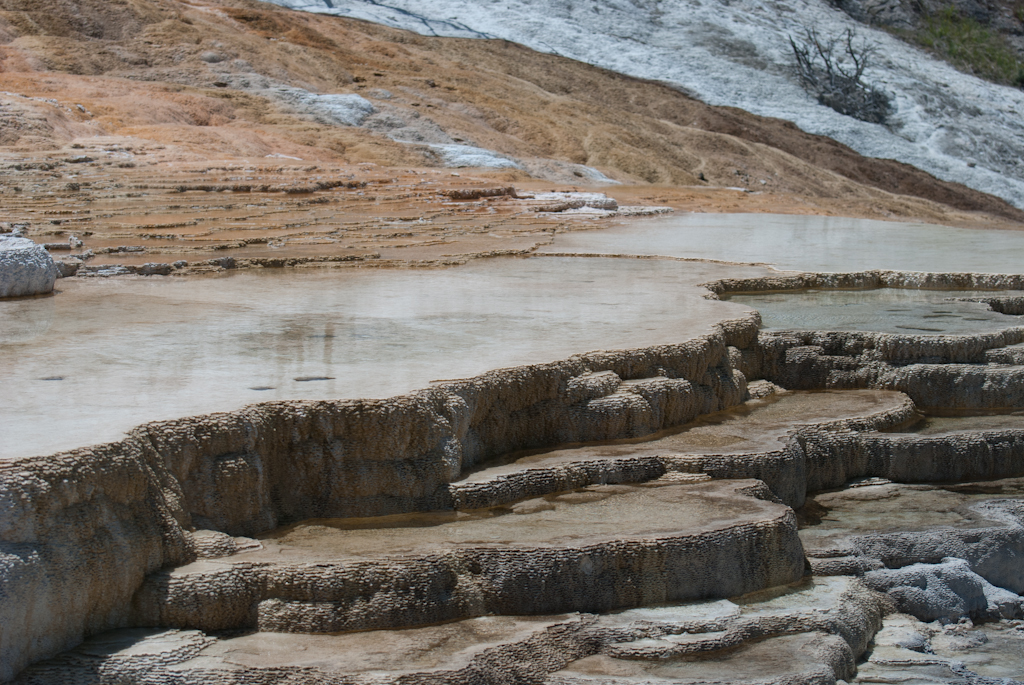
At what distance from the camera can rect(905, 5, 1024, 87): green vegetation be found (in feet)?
123

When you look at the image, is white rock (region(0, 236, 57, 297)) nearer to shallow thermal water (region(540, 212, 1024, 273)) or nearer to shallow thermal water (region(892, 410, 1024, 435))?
shallow thermal water (region(540, 212, 1024, 273))

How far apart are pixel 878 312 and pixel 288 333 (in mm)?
4064

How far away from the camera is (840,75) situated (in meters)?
34.3

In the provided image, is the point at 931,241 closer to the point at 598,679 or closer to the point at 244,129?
the point at 598,679

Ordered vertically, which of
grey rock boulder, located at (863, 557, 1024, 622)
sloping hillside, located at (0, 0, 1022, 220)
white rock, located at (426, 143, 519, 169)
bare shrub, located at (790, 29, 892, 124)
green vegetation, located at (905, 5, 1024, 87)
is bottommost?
grey rock boulder, located at (863, 557, 1024, 622)

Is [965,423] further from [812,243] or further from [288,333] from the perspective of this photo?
[812,243]

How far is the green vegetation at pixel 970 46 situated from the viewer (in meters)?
37.4

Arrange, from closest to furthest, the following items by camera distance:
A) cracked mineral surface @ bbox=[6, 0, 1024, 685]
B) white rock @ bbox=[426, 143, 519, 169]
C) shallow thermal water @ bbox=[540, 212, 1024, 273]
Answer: cracked mineral surface @ bbox=[6, 0, 1024, 685]
shallow thermal water @ bbox=[540, 212, 1024, 273]
white rock @ bbox=[426, 143, 519, 169]

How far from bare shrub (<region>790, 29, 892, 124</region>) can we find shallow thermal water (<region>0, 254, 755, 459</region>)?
88.4ft

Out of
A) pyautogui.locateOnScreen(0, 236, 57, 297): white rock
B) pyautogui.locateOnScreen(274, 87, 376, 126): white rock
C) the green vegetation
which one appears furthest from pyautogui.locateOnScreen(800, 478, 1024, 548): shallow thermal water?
the green vegetation

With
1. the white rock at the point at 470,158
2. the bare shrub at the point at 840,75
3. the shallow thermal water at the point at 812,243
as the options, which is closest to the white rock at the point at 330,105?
the white rock at the point at 470,158

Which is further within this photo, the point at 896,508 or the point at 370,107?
the point at 370,107

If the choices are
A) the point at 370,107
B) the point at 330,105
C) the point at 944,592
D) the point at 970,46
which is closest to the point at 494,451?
the point at 944,592

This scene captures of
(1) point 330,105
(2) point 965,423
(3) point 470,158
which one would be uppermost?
(1) point 330,105
